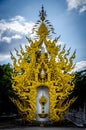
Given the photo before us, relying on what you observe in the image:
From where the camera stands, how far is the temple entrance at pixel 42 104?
80.1ft

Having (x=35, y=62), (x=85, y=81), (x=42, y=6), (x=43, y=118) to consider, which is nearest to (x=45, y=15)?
(x=42, y=6)

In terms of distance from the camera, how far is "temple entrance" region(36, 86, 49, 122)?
961 inches

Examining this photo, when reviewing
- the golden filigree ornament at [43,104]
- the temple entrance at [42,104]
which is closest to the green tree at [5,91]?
the temple entrance at [42,104]

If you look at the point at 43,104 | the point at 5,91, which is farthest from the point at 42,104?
the point at 5,91

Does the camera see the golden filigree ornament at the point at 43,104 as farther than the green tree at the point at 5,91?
No

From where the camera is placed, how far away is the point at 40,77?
24.7m

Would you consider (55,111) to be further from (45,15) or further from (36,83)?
(45,15)

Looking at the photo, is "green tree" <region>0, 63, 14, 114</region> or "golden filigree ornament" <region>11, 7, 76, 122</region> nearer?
"golden filigree ornament" <region>11, 7, 76, 122</region>

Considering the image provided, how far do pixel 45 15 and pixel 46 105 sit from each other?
6.86 meters

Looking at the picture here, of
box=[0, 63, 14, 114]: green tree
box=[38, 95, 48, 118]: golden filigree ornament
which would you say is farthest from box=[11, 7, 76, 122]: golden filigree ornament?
box=[0, 63, 14, 114]: green tree

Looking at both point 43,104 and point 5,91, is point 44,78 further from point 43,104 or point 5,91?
point 5,91

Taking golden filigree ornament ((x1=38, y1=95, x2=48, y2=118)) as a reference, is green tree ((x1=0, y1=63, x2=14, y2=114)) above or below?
above

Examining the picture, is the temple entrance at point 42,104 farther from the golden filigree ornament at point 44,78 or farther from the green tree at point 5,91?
the green tree at point 5,91

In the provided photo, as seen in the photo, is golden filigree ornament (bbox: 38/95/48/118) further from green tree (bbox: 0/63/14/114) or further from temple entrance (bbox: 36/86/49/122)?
green tree (bbox: 0/63/14/114)
